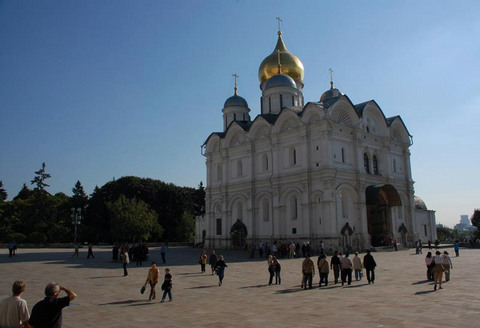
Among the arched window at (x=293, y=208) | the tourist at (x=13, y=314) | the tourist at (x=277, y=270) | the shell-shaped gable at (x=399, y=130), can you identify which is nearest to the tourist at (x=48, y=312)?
the tourist at (x=13, y=314)

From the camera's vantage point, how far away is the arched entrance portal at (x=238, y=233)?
130ft

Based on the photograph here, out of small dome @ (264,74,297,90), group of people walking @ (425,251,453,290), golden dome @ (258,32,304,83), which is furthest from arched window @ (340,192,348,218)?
group of people walking @ (425,251,453,290)

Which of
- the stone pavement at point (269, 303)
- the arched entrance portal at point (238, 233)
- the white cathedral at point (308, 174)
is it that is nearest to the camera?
the stone pavement at point (269, 303)

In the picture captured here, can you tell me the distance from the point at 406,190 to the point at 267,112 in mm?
16268

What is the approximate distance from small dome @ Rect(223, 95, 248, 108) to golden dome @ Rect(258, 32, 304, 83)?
324cm

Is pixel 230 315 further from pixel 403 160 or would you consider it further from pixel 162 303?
pixel 403 160

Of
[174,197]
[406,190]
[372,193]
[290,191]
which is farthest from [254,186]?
[174,197]

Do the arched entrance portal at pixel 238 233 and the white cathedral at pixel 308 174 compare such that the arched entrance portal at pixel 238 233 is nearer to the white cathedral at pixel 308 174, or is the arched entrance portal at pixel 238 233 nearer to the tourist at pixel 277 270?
the white cathedral at pixel 308 174

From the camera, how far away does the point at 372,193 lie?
35250mm

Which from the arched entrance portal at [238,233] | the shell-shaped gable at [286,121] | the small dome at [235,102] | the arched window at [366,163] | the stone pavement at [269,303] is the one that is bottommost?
the stone pavement at [269,303]

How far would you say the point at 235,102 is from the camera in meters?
47.2

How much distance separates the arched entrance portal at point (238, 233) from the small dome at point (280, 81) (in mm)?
14399

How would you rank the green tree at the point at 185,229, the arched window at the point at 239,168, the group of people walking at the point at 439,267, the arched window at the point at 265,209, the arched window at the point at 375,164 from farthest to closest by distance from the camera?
1. the green tree at the point at 185,229
2. the arched window at the point at 239,168
3. the arched window at the point at 375,164
4. the arched window at the point at 265,209
5. the group of people walking at the point at 439,267

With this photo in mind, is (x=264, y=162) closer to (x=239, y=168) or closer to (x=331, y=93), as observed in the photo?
(x=239, y=168)
